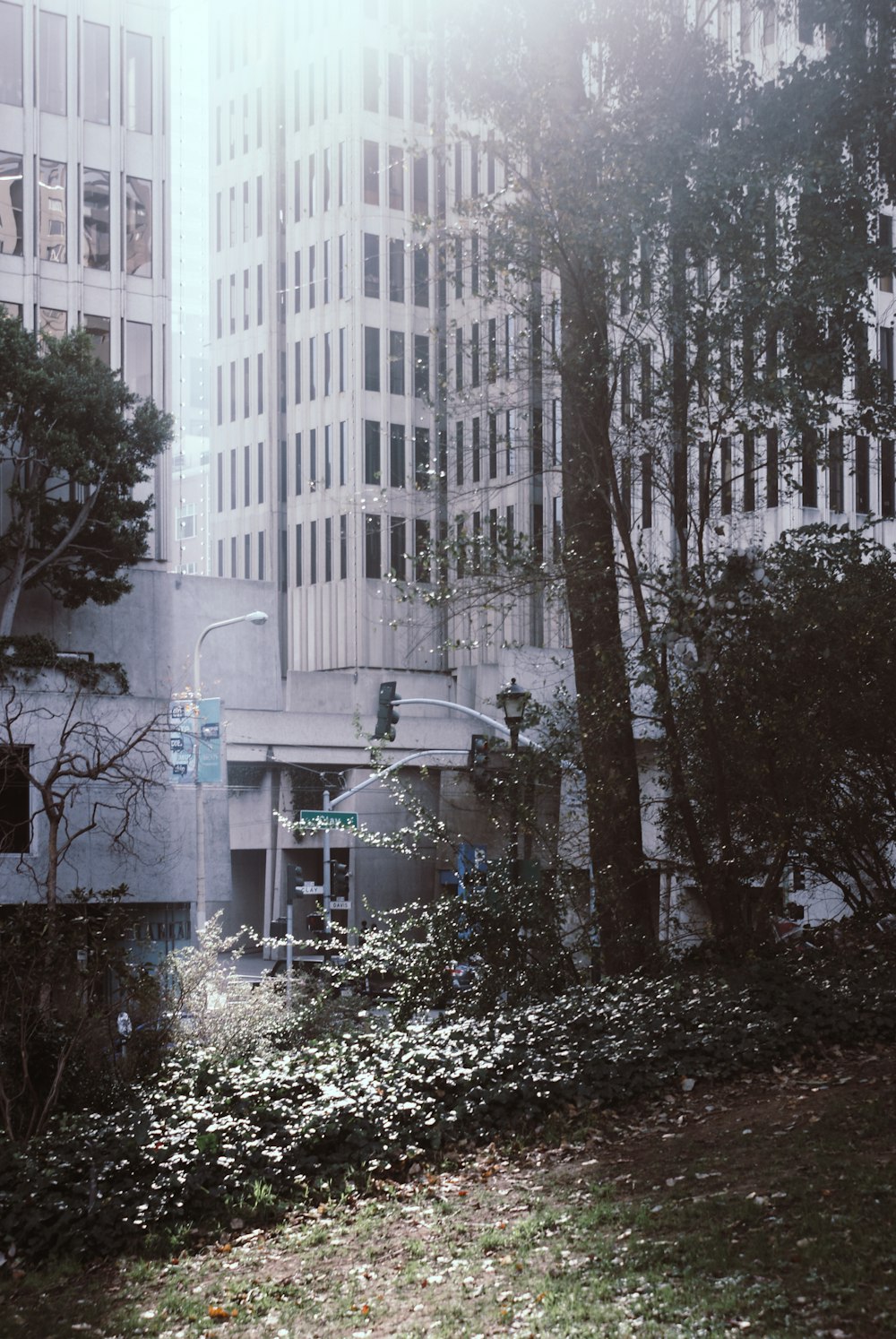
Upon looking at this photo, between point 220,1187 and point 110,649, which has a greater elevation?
point 110,649

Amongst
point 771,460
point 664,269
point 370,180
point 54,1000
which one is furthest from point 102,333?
point 54,1000

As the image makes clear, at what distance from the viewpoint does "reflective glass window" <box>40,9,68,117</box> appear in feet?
153

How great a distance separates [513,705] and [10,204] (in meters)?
33.0

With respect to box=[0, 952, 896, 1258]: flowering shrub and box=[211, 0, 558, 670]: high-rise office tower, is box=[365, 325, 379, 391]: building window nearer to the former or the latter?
box=[211, 0, 558, 670]: high-rise office tower

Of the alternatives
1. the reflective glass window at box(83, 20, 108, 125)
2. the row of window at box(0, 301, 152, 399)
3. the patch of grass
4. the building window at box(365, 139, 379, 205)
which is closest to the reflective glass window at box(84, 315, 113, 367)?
the row of window at box(0, 301, 152, 399)

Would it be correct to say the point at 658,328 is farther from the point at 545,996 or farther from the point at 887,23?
the point at 545,996

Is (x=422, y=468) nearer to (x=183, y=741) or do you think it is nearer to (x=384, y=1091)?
(x=384, y=1091)

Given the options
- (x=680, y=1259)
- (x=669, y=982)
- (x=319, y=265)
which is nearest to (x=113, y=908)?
(x=669, y=982)

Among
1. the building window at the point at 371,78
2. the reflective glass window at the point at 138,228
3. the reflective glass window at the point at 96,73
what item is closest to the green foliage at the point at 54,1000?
the reflective glass window at the point at 138,228

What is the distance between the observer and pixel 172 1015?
23406 millimetres

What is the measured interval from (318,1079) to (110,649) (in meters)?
36.3

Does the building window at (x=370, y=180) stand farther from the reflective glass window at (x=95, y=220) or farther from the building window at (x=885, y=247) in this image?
the building window at (x=885, y=247)

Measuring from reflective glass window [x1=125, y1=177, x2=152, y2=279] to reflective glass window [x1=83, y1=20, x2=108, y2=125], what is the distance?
6.62 ft

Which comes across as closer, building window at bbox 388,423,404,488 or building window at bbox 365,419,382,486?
building window at bbox 388,423,404,488
